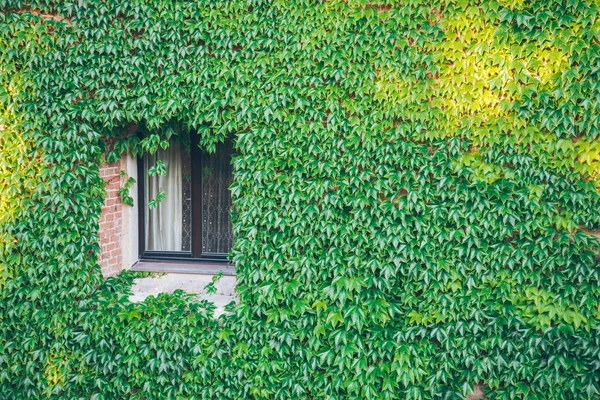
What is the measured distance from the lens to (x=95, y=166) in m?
4.21

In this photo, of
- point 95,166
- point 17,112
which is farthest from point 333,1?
point 17,112

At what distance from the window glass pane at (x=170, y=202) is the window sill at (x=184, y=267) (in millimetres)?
182

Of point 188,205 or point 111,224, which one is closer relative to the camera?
point 111,224

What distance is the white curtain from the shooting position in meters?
4.66

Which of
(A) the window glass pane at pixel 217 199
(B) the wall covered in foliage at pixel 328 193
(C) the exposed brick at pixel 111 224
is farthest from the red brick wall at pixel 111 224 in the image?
(A) the window glass pane at pixel 217 199

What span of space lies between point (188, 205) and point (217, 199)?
1.22 feet

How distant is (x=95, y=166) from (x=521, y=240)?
4153 mm

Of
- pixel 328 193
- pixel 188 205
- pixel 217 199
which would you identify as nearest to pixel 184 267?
pixel 188 205

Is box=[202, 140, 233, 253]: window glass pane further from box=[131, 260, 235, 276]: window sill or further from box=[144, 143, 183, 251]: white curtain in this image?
box=[144, 143, 183, 251]: white curtain

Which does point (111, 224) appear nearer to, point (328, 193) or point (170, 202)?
point (170, 202)

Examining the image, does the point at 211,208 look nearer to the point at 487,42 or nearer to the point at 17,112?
the point at 17,112

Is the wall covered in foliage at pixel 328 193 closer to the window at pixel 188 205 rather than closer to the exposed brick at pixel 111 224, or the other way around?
the exposed brick at pixel 111 224

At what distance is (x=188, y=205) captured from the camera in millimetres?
4688

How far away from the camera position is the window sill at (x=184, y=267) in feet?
14.7
